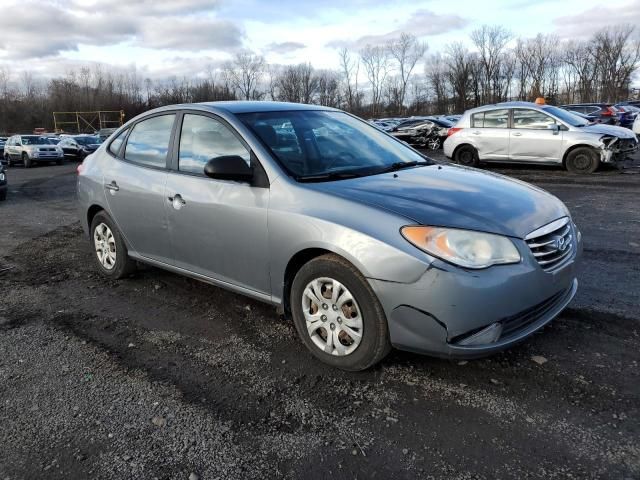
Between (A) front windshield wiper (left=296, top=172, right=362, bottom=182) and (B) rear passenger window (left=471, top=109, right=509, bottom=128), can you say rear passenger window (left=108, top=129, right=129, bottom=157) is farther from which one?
(B) rear passenger window (left=471, top=109, right=509, bottom=128)

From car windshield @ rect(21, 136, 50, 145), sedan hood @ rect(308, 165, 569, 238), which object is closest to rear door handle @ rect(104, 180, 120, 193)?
sedan hood @ rect(308, 165, 569, 238)

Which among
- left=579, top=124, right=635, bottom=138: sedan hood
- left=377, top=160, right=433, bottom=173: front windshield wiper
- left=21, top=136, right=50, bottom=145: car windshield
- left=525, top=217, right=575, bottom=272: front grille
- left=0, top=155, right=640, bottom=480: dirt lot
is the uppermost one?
left=21, top=136, right=50, bottom=145: car windshield

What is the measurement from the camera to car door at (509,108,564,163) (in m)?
12.4

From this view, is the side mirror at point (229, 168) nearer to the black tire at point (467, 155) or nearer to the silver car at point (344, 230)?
the silver car at point (344, 230)

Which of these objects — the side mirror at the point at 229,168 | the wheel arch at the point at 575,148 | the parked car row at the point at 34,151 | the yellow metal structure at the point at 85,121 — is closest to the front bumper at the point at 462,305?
the side mirror at the point at 229,168

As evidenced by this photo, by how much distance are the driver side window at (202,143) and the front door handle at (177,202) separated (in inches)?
8.6

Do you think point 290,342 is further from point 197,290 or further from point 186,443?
point 197,290

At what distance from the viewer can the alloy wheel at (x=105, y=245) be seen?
17.1 feet

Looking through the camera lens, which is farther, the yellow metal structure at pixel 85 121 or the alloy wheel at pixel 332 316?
the yellow metal structure at pixel 85 121

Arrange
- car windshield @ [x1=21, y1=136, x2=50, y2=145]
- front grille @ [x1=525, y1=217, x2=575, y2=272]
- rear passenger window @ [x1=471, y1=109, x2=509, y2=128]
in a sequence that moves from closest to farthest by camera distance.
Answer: front grille @ [x1=525, y1=217, x2=575, y2=272] → rear passenger window @ [x1=471, y1=109, x2=509, y2=128] → car windshield @ [x1=21, y1=136, x2=50, y2=145]

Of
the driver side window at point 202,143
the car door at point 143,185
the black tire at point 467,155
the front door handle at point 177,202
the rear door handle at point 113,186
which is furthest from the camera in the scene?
the black tire at point 467,155

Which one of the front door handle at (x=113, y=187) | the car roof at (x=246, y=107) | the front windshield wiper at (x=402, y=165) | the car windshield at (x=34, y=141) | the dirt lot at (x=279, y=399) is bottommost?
the dirt lot at (x=279, y=399)

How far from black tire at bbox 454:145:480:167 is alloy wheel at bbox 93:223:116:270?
1060cm

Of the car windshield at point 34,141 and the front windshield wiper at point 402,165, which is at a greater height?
the car windshield at point 34,141
